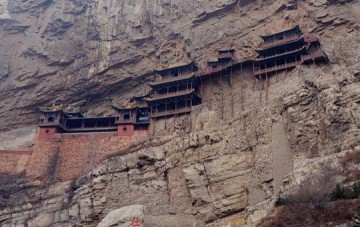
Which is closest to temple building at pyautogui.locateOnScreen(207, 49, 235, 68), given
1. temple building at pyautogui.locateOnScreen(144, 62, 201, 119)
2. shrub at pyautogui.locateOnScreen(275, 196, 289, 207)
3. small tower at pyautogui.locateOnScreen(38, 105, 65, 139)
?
temple building at pyautogui.locateOnScreen(144, 62, 201, 119)

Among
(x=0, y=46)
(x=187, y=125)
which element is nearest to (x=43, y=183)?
(x=187, y=125)

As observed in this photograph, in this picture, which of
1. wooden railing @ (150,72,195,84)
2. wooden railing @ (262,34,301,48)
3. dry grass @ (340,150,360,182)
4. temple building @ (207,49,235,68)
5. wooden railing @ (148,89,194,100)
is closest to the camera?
dry grass @ (340,150,360,182)

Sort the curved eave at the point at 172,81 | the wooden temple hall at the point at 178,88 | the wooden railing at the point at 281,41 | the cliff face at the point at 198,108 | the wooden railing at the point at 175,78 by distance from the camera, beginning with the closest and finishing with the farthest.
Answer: the cliff face at the point at 198,108
the wooden temple hall at the point at 178,88
the wooden railing at the point at 281,41
the curved eave at the point at 172,81
the wooden railing at the point at 175,78

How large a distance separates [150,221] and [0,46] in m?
34.2

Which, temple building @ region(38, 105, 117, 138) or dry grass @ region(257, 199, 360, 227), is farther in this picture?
temple building @ region(38, 105, 117, 138)

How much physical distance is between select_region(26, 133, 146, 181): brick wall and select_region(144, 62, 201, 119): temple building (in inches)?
170

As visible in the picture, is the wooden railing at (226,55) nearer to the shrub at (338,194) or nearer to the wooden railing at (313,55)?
the wooden railing at (313,55)

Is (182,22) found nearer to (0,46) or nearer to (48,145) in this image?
(48,145)

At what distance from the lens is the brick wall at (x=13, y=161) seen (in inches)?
1486

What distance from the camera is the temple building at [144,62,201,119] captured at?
40781mm

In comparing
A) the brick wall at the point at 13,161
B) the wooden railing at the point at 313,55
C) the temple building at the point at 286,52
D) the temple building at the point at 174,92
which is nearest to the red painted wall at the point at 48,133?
the brick wall at the point at 13,161

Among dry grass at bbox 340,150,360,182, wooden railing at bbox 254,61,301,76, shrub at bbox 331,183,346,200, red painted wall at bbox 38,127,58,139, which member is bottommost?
shrub at bbox 331,183,346,200

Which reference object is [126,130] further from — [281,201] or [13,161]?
[281,201]

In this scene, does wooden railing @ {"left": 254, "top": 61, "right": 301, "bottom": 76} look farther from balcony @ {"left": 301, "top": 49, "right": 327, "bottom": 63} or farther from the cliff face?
the cliff face
